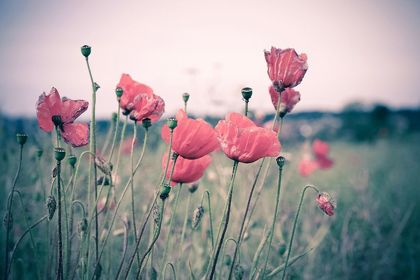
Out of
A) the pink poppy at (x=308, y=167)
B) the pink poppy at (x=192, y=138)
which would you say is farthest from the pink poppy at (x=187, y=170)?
the pink poppy at (x=308, y=167)

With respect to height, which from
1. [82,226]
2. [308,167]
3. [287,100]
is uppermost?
[287,100]

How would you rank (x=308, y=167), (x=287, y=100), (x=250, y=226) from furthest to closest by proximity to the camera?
(x=308, y=167), (x=250, y=226), (x=287, y=100)

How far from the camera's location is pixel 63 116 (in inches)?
31.3

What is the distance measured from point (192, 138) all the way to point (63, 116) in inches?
13.7

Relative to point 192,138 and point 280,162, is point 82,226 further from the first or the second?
point 280,162

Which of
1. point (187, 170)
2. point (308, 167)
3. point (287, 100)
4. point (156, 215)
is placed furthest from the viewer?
point (308, 167)

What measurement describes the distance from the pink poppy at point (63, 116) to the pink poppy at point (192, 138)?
22 cm

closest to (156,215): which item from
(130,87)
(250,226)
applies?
(130,87)

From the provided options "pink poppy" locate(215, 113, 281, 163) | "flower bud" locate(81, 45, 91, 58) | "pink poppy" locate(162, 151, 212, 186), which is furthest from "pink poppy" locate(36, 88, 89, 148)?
"pink poppy" locate(215, 113, 281, 163)

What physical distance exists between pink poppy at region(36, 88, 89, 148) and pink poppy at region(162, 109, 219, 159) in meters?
0.22

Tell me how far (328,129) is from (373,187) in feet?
24.8

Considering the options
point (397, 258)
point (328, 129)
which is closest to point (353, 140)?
point (328, 129)

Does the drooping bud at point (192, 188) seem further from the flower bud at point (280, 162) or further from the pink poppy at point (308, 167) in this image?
the pink poppy at point (308, 167)

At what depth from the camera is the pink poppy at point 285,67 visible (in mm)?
830
